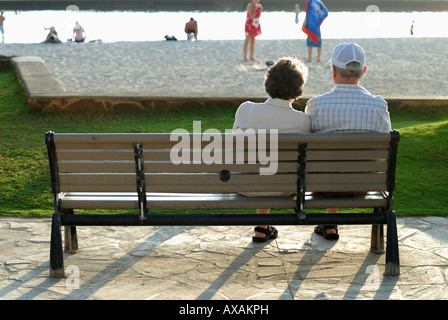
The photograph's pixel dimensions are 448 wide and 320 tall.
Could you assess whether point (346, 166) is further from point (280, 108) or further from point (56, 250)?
point (56, 250)

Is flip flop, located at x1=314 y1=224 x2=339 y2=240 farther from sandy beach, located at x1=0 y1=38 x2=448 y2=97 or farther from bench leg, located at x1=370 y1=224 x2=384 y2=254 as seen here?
sandy beach, located at x1=0 y1=38 x2=448 y2=97

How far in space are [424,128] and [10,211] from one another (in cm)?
459

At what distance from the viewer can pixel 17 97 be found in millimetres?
10383

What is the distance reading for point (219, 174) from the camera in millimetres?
4484

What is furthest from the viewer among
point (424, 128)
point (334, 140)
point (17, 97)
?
point (17, 97)

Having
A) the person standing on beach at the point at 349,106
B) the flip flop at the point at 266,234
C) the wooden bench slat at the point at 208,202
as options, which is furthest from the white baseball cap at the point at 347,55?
the flip flop at the point at 266,234

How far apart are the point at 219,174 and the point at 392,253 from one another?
46.7 inches

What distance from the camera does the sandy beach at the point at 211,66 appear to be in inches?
493

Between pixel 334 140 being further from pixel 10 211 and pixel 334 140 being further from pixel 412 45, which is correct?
pixel 412 45

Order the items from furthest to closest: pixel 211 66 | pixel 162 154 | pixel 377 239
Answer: pixel 211 66
pixel 377 239
pixel 162 154

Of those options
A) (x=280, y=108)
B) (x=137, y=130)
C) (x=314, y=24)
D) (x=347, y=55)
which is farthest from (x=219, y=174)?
(x=314, y=24)

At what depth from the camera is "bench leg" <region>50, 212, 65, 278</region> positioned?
452 cm

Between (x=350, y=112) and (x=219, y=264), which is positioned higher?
(x=350, y=112)
